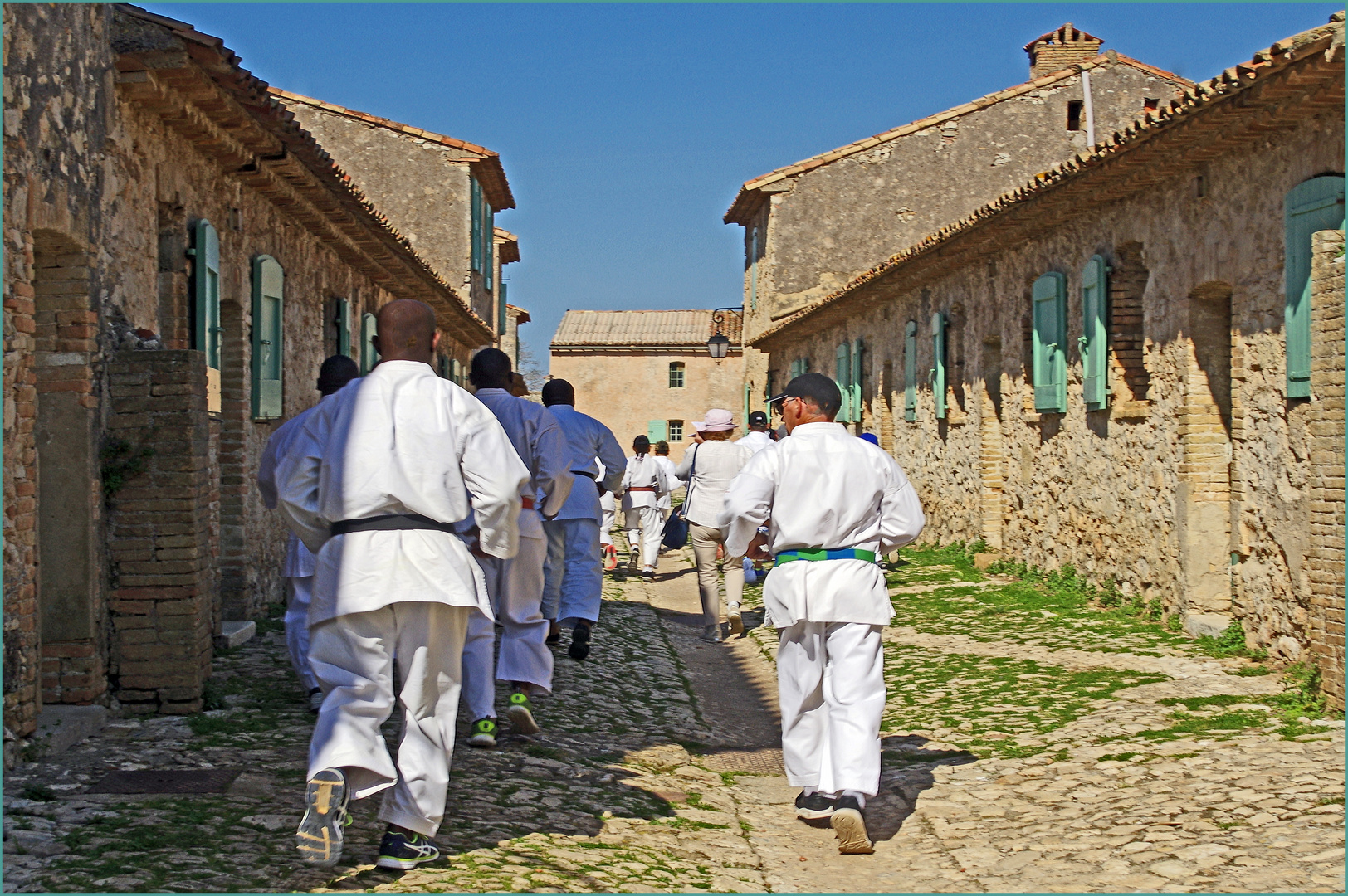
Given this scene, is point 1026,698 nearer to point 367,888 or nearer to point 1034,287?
point 367,888

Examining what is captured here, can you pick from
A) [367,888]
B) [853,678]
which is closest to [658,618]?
[853,678]

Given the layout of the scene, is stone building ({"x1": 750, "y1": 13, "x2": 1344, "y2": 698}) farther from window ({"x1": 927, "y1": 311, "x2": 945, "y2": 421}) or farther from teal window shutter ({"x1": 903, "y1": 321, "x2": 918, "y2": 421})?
teal window shutter ({"x1": 903, "y1": 321, "x2": 918, "y2": 421})

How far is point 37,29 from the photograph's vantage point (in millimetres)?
5820

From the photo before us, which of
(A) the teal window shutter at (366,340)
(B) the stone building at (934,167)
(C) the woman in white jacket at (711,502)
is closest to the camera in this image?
(C) the woman in white jacket at (711,502)

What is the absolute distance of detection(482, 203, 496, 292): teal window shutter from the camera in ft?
82.8

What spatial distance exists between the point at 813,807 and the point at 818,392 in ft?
5.34

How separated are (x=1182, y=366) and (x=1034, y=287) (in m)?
3.13

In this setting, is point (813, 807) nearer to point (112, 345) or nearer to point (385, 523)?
point (385, 523)

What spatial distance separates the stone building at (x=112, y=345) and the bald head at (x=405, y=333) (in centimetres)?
209

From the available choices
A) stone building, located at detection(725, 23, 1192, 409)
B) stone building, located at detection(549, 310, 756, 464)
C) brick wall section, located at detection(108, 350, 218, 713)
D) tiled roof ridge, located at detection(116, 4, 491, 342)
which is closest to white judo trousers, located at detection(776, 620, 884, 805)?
brick wall section, located at detection(108, 350, 218, 713)

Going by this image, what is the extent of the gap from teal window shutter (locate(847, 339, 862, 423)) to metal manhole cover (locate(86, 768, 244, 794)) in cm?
1604

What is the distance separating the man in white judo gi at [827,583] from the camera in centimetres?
493

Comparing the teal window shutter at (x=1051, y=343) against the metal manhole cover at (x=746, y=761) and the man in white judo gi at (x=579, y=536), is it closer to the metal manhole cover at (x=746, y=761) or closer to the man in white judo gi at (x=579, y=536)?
the man in white judo gi at (x=579, y=536)

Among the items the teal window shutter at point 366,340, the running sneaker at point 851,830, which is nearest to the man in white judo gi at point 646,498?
the teal window shutter at point 366,340
